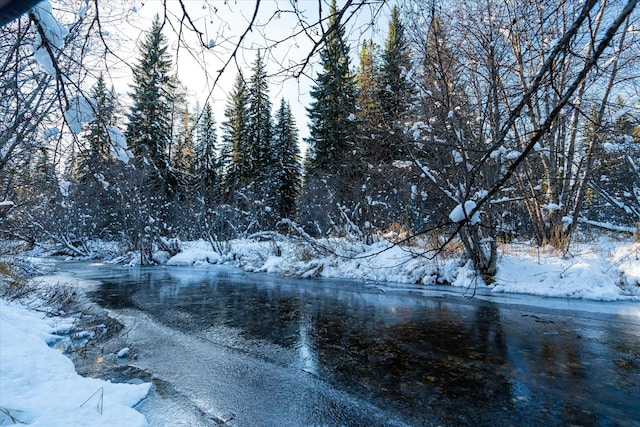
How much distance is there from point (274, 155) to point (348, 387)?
27.0m

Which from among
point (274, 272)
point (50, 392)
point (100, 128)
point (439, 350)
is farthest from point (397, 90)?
point (274, 272)

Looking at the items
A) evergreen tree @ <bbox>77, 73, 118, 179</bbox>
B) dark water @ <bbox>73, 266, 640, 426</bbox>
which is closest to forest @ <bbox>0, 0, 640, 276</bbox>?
evergreen tree @ <bbox>77, 73, 118, 179</bbox>

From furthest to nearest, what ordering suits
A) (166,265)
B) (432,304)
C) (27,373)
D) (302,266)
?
(166,265)
(302,266)
(432,304)
(27,373)

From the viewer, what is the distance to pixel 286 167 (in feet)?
96.9

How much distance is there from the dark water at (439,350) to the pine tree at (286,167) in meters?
19.9

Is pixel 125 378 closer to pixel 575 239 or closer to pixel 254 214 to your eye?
pixel 575 239

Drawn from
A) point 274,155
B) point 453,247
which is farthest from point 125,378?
point 274,155

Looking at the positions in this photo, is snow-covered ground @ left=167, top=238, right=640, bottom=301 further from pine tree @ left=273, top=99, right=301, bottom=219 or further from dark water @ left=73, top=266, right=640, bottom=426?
pine tree @ left=273, top=99, right=301, bottom=219

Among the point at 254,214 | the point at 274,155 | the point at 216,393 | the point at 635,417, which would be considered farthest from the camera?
the point at 274,155

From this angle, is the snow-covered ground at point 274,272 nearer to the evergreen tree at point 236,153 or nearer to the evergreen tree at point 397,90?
the evergreen tree at point 397,90

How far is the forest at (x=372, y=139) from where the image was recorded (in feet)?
6.75

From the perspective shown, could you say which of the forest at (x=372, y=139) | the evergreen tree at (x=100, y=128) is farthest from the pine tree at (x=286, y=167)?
the evergreen tree at (x=100, y=128)

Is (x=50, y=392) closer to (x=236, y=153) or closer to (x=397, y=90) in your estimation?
(x=397, y=90)

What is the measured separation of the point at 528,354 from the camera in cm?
460
